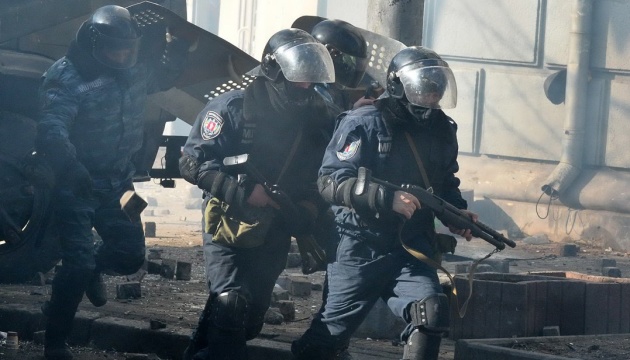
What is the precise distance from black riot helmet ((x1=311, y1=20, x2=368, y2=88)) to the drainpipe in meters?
7.67

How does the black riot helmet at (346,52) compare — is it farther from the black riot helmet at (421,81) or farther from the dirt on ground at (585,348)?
the dirt on ground at (585,348)

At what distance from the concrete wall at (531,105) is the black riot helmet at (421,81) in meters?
8.65

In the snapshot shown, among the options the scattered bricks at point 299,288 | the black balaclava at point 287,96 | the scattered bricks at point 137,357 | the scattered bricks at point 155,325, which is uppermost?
the black balaclava at point 287,96

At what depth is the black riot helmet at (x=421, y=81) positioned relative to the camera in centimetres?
543

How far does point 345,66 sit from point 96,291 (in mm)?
1985

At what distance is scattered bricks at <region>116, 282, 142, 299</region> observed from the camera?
8.18 m

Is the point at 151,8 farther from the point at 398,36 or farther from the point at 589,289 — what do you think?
the point at 589,289

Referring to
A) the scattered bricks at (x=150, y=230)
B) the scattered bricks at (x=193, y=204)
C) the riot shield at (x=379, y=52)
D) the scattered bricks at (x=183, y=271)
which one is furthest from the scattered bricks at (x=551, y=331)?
the scattered bricks at (x=193, y=204)

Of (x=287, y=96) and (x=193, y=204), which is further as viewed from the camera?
(x=193, y=204)

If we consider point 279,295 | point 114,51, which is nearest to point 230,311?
point 114,51

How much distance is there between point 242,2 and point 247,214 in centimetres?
1447

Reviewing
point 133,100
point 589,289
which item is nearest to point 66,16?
point 133,100

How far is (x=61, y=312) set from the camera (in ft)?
21.0

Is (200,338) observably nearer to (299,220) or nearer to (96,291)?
(299,220)
